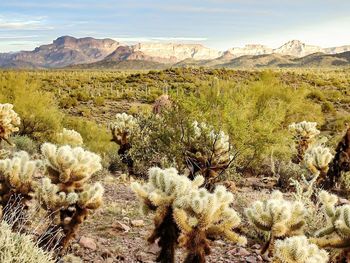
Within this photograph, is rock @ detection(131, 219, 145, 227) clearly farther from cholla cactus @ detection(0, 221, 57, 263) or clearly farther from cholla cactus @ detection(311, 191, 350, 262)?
cholla cactus @ detection(311, 191, 350, 262)

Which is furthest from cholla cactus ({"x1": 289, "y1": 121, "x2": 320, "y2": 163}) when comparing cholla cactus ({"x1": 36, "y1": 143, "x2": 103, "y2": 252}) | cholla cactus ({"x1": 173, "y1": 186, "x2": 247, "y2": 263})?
cholla cactus ({"x1": 173, "y1": 186, "x2": 247, "y2": 263})

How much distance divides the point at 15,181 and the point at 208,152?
203 inches

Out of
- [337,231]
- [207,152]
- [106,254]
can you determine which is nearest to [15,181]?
[106,254]

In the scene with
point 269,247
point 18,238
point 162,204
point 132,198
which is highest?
point 162,204

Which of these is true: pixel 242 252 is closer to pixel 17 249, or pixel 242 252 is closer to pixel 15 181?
pixel 17 249

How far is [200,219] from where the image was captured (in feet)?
14.9

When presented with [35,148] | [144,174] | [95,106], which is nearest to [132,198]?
[144,174]

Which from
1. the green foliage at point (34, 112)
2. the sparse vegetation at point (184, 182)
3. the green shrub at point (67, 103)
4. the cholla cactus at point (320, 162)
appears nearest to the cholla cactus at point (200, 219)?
the sparse vegetation at point (184, 182)

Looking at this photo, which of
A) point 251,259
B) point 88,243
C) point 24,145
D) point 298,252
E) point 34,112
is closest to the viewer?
point 298,252

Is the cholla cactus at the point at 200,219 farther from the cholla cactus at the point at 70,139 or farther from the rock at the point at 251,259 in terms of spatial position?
the cholla cactus at the point at 70,139

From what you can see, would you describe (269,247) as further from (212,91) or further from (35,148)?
(35,148)

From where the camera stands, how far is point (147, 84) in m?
49.4

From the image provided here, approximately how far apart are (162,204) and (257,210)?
106 centimetres

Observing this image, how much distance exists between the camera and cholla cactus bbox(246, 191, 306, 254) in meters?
4.86
